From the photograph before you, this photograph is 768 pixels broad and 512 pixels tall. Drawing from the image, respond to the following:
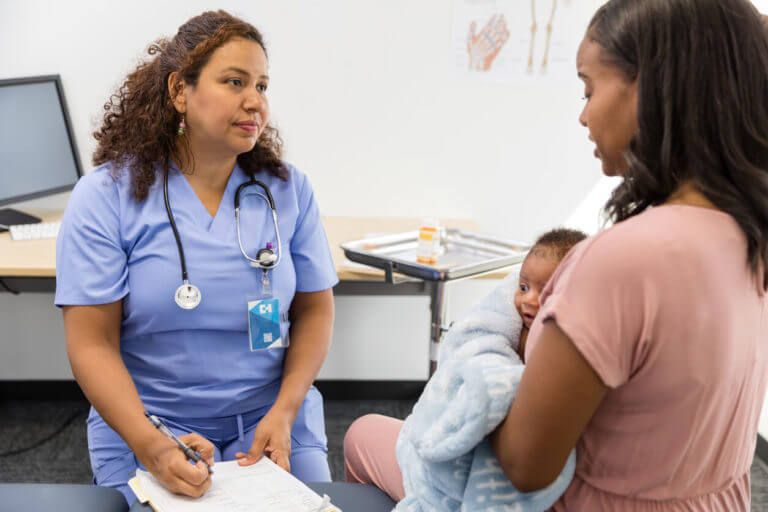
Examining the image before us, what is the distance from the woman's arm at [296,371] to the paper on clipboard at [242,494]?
6cm

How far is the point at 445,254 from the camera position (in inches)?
89.4

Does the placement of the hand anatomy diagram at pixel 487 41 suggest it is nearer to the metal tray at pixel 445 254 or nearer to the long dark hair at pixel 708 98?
the metal tray at pixel 445 254

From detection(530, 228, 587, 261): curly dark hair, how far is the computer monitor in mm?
1829

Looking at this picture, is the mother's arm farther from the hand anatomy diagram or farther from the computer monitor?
the computer monitor

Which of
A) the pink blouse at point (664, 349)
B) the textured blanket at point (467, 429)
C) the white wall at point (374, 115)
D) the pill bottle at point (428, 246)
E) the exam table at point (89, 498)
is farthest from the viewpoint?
the white wall at point (374, 115)

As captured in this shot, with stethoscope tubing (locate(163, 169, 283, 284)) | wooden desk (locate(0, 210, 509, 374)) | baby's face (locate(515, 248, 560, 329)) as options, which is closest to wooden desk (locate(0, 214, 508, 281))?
wooden desk (locate(0, 210, 509, 374))

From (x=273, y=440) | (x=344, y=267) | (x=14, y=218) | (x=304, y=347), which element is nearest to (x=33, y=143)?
(x=14, y=218)

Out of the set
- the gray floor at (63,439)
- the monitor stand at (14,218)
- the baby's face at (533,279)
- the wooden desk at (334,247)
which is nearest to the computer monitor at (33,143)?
the monitor stand at (14,218)

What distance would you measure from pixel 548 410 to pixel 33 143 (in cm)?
216

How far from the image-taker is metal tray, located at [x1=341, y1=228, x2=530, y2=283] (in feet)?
5.84

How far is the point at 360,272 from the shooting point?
76.2 inches

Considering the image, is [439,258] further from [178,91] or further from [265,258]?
[178,91]

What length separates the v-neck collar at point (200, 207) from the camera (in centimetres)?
133

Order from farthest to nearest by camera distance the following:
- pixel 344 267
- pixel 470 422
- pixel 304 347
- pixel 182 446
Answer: pixel 344 267 → pixel 304 347 → pixel 182 446 → pixel 470 422
